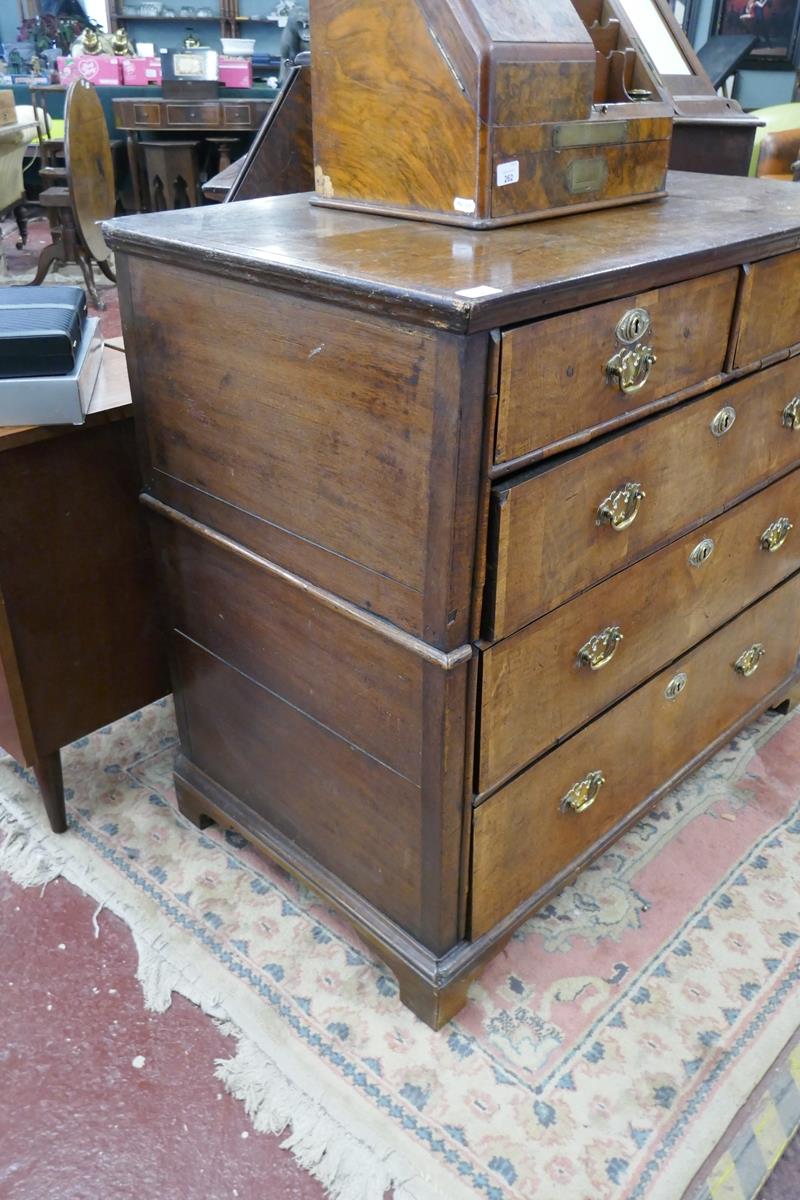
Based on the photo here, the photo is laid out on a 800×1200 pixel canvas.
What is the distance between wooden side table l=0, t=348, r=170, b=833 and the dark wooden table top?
1.08 ft

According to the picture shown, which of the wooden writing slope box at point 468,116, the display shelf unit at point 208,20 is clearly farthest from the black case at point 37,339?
the display shelf unit at point 208,20

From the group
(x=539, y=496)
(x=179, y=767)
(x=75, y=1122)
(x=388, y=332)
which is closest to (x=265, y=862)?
(x=179, y=767)

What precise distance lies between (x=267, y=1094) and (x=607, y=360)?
1.02m

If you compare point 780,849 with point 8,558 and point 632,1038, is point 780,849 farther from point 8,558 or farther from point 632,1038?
point 8,558

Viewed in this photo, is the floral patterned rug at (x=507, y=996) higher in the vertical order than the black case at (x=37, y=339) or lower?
lower

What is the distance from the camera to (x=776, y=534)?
1590 mm

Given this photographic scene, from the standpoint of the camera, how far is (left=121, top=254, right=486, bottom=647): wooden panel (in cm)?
94

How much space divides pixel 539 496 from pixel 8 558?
2.64 feet

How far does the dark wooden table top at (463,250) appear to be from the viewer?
0.90 m

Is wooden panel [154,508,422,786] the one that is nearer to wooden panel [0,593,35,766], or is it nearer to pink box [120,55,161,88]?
wooden panel [0,593,35,766]

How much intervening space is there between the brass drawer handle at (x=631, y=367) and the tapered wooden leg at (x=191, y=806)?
3.30ft

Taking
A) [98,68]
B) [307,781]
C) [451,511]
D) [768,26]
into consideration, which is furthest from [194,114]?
[451,511]

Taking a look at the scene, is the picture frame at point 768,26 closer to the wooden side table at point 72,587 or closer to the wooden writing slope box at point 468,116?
the wooden writing slope box at point 468,116

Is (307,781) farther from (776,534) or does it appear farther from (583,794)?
(776,534)
